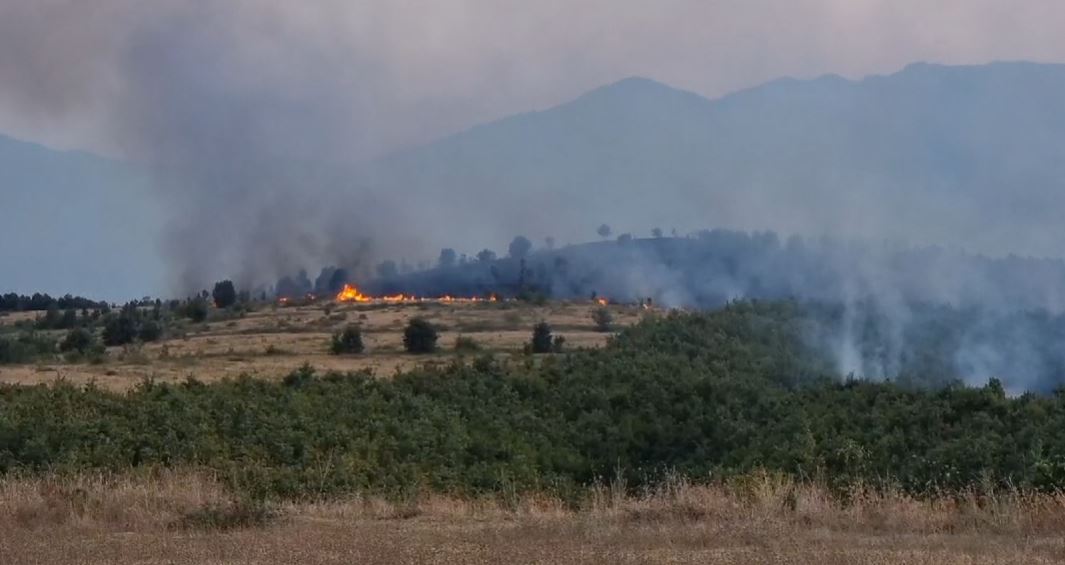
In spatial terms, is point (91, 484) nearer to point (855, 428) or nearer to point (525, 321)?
point (855, 428)

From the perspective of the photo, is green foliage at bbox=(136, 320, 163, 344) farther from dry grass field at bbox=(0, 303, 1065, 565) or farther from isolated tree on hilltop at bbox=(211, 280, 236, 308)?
dry grass field at bbox=(0, 303, 1065, 565)

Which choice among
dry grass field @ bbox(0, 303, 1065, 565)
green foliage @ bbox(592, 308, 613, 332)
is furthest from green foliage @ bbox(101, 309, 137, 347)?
dry grass field @ bbox(0, 303, 1065, 565)

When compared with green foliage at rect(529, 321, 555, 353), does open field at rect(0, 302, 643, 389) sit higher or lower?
higher

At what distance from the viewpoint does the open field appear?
36.3m

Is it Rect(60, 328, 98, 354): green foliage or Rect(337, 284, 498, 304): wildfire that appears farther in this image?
Rect(337, 284, 498, 304): wildfire

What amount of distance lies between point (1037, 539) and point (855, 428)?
11.8 metres

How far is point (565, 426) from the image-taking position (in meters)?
29.3

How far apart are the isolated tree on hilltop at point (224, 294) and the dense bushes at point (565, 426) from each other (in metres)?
39.2

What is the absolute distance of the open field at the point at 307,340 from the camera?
119 ft

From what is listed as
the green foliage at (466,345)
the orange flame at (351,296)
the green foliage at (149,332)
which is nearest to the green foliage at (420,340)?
the green foliage at (466,345)

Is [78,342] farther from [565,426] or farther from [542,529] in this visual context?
[542,529]

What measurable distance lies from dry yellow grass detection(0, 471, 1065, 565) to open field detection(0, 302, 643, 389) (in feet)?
53.3

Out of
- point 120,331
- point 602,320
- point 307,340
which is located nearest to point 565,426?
point 307,340

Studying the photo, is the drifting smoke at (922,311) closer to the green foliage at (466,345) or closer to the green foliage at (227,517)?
the green foliage at (466,345)
